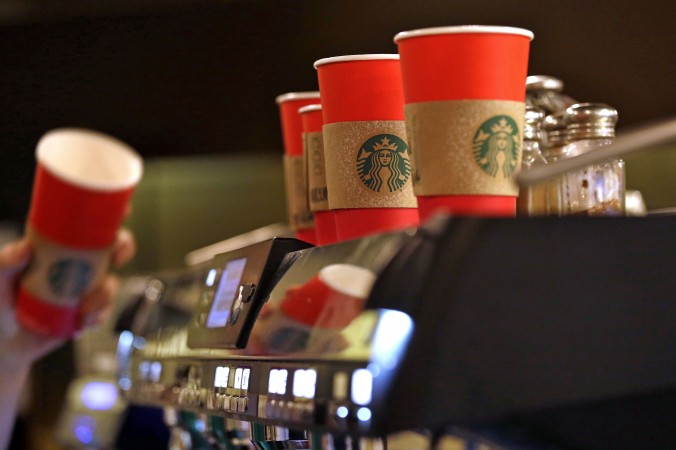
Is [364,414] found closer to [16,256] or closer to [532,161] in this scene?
[532,161]

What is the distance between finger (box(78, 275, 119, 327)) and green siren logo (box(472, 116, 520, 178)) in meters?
0.62

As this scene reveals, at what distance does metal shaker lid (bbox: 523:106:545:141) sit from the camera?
0.91 m

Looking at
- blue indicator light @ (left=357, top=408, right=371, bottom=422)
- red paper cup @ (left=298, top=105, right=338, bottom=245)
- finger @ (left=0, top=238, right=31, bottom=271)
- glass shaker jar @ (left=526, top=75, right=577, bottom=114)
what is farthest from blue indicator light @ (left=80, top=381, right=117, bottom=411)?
blue indicator light @ (left=357, top=408, right=371, bottom=422)

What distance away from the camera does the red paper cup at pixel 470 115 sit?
747 millimetres

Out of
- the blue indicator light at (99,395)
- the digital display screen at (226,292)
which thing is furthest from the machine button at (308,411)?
the blue indicator light at (99,395)

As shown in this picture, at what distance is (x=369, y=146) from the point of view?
34.9 inches

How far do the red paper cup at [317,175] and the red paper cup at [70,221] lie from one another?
191 millimetres

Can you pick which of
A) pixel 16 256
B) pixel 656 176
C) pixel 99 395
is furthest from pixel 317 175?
pixel 656 176

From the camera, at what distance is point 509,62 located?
2.48 feet

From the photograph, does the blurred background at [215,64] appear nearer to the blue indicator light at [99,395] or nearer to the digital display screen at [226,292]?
the blue indicator light at [99,395]

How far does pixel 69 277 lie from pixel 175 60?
281 cm

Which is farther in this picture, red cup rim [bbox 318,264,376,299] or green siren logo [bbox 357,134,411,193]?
green siren logo [bbox 357,134,411,193]

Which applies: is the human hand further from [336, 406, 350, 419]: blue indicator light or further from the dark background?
the dark background

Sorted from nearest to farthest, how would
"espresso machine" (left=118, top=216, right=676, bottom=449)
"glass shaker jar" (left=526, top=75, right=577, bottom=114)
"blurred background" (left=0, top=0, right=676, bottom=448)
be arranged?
1. "espresso machine" (left=118, top=216, right=676, bottom=449)
2. "glass shaker jar" (left=526, top=75, right=577, bottom=114)
3. "blurred background" (left=0, top=0, right=676, bottom=448)
